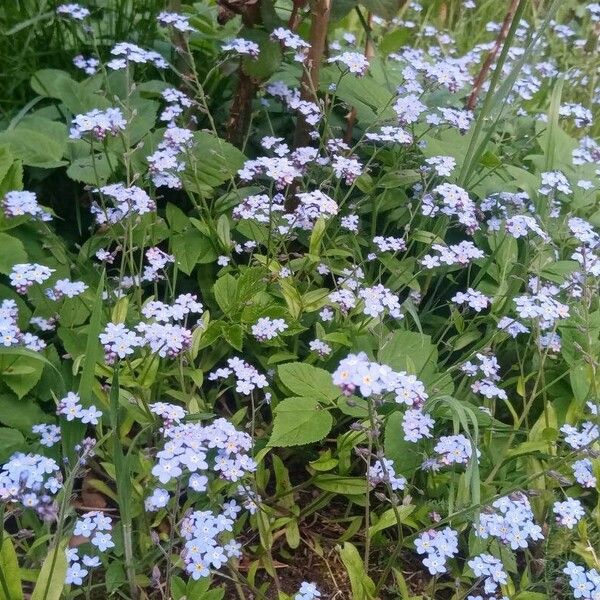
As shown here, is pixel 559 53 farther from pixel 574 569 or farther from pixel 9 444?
pixel 9 444

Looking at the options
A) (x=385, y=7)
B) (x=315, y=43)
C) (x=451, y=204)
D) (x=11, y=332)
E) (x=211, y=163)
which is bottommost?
(x=11, y=332)

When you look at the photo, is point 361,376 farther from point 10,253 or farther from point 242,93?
point 242,93

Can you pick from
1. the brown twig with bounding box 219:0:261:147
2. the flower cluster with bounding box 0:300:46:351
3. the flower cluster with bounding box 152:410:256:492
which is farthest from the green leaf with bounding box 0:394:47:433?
the brown twig with bounding box 219:0:261:147

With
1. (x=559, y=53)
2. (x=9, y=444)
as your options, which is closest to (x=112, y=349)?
(x=9, y=444)

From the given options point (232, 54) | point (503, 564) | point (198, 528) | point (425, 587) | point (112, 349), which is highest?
point (232, 54)

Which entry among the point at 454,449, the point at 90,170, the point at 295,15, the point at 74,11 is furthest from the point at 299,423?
the point at 74,11

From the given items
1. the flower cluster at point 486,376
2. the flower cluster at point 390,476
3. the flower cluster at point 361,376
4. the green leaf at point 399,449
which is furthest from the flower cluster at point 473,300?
the flower cluster at point 361,376
